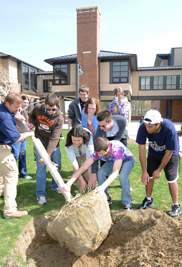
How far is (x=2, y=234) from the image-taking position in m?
3.01

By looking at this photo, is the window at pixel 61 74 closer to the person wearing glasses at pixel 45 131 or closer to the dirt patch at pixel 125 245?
the person wearing glasses at pixel 45 131

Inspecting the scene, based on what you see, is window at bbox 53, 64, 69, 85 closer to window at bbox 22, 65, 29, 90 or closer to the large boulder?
window at bbox 22, 65, 29, 90

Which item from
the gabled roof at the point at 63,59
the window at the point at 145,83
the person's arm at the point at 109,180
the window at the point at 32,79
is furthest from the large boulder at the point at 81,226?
the window at the point at 32,79

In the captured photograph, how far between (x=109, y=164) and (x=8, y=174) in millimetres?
1692

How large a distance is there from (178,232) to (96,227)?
1078 mm

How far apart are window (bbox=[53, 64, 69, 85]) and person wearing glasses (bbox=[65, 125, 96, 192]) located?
2085 cm

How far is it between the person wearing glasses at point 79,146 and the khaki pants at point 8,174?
94 cm

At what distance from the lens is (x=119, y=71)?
896 inches

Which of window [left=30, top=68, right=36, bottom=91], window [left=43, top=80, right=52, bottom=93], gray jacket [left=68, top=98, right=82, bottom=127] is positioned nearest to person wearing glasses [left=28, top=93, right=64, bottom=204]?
gray jacket [left=68, top=98, right=82, bottom=127]

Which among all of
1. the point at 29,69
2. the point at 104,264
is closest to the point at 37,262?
the point at 104,264

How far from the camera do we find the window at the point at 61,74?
23.6 metres

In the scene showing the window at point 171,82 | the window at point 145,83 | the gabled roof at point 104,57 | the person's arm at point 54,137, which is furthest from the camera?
the window at point 145,83

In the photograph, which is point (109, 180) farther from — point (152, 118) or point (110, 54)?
point (110, 54)

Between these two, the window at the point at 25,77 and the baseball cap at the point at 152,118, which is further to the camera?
the window at the point at 25,77
